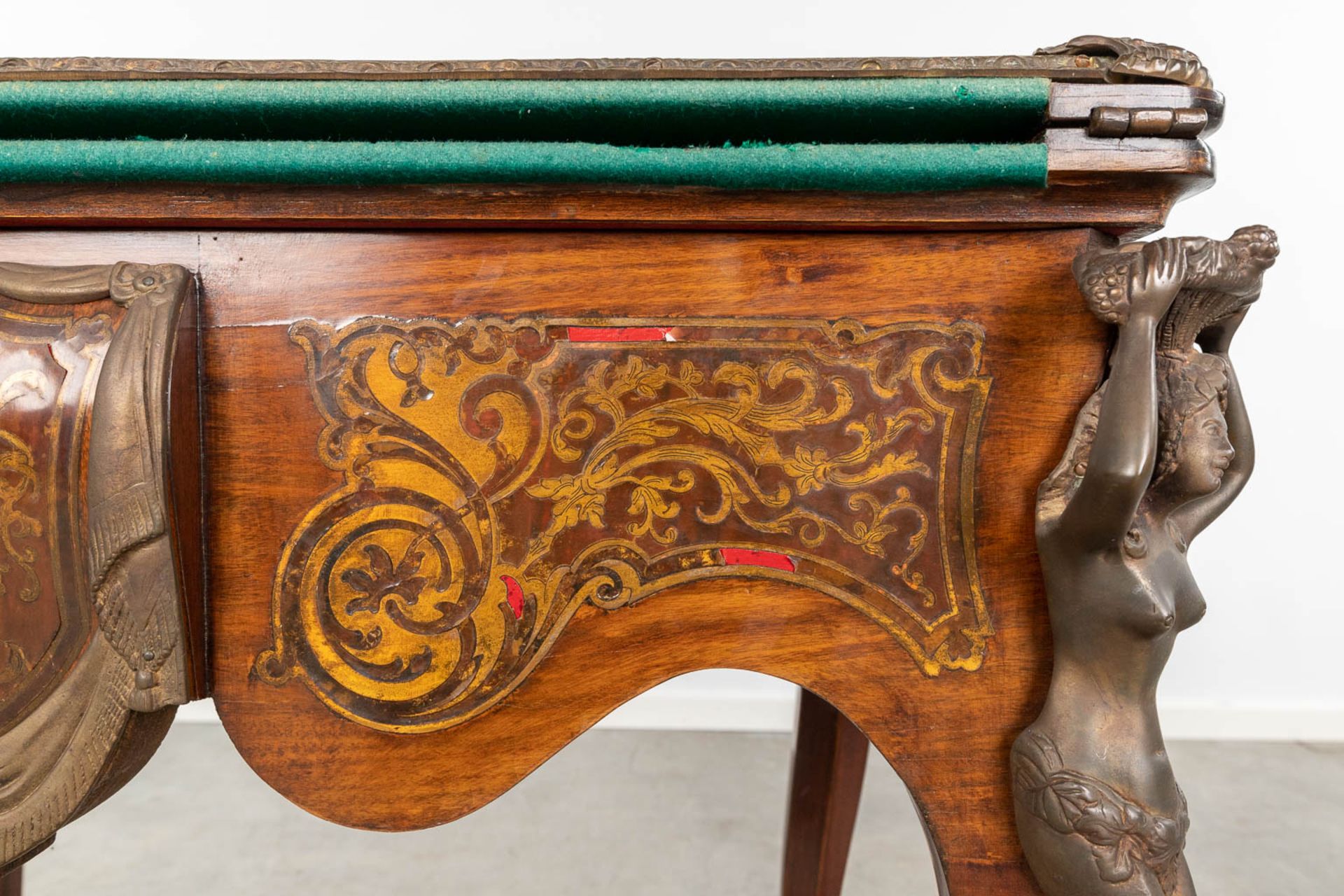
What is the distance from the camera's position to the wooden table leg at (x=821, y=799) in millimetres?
1210

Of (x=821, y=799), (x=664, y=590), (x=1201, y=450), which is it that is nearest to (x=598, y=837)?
(x=821, y=799)

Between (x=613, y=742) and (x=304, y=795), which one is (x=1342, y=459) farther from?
(x=304, y=795)

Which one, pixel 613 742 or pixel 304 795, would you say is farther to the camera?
pixel 613 742

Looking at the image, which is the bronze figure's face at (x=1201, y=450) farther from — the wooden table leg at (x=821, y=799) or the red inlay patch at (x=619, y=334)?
the wooden table leg at (x=821, y=799)

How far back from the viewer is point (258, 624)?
65cm

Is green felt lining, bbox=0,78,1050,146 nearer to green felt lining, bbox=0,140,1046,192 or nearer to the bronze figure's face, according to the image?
green felt lining, bbox=0,140,1046,192

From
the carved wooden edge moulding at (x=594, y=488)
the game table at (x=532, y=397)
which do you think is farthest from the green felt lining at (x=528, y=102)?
the carved wooden edge moulding at (x=594, y=488)

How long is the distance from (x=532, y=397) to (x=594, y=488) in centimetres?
6

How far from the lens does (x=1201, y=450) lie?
63 centimetres

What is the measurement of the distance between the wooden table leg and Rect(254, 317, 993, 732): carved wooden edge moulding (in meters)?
0.59

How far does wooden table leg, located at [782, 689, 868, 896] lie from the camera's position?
1.21 meters

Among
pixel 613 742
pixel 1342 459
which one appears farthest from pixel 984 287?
pixel 1342 459

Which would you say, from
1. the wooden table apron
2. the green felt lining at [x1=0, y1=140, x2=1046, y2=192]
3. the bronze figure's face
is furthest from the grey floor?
the green felt lining at [x1=0, y1=140, x2=1046, y2=192]

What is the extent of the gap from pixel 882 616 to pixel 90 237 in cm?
52
